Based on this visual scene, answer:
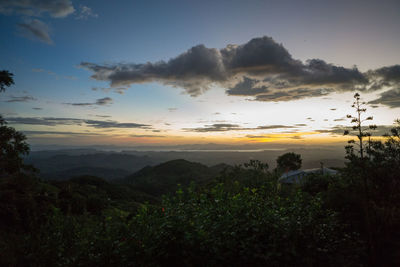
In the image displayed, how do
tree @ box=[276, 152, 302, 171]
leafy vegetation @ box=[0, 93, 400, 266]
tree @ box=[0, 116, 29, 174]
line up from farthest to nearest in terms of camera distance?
tree @ box=[276, 152, 302, 171] < tree @ box=[0, 116, 29, 174] < leafy vegetation @ box=[0, 93, 400, 266]

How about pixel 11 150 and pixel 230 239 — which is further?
pixel 11 150

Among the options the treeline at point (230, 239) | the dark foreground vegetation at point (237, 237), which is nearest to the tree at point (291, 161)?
the dark foreground vegetation at point (237, 237)

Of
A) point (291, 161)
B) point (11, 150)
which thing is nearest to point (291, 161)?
point (291, 161)

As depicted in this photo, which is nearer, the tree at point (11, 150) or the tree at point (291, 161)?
the tree at point (11, 150)

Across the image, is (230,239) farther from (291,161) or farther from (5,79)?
(291,161)

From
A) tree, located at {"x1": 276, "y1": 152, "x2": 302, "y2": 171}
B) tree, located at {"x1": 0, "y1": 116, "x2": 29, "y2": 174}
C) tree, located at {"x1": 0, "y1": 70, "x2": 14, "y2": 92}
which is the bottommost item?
tree, located at {"x1": 276, "y1": 152, "x2": 302, "y2": 171}

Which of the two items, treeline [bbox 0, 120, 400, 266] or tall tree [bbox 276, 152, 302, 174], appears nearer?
treeline [bbox 0, 120, 400, 266]

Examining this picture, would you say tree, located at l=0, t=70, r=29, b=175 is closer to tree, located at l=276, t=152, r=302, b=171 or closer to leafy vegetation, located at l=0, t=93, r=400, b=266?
leafy vegetation, located at l=0, t=93, r=400, b=266

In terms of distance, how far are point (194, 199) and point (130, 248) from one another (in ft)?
5.88

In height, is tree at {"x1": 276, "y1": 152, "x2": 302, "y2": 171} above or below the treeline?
below

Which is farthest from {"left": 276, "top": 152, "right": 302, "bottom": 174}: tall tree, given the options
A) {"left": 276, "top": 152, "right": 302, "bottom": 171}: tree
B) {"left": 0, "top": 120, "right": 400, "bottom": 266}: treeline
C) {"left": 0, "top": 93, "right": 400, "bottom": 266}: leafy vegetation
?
{"left": 0, "top": 120, "right": 400, "bottom": 266}: treeline

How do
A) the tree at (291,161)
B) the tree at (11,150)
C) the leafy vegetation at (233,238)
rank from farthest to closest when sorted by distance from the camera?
1. the tree at (291,161)
2. the tree at (11,150)
3. the leafy vegetation at (233,238)

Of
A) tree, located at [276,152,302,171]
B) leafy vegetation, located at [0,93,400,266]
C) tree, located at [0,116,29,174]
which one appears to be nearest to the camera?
leafy vegetation, located at [0,93,400,266]

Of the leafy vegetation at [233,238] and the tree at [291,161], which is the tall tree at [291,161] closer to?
the tree at [291,161]
